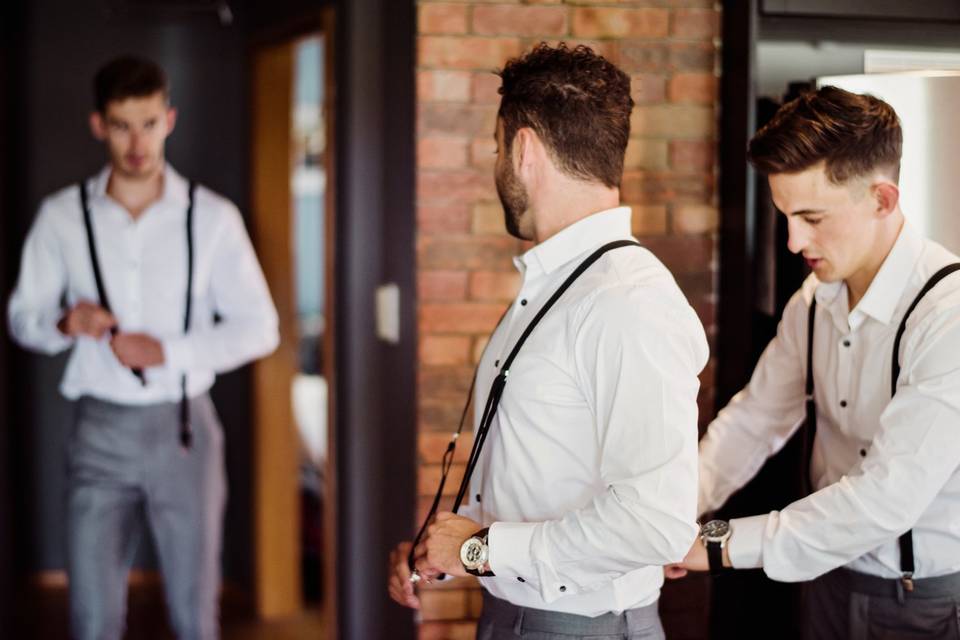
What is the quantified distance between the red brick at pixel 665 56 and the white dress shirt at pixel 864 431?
87 cm

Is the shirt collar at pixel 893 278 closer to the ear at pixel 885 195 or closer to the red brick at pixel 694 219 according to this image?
the ear at pixel 885 195

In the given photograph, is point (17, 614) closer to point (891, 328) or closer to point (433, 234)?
point (433, 234)

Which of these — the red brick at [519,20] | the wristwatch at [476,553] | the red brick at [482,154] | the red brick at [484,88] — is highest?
the red brick at [519,20]

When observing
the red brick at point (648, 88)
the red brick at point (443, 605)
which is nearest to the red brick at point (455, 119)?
the red brick at point (648, 88)

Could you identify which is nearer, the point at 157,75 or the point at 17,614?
the point at 157,75

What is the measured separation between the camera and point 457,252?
2.72m

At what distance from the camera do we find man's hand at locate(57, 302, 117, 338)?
2.83 m

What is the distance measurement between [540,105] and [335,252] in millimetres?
1531

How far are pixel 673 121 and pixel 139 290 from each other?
1581mm

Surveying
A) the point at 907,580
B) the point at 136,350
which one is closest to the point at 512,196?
the point at 907,580

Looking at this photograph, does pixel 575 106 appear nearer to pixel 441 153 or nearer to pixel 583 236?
pixel 583 236

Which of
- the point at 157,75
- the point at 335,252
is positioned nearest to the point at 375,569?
the point at 335,252

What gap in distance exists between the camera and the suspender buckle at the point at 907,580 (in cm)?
184

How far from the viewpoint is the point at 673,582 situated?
2.76 m
